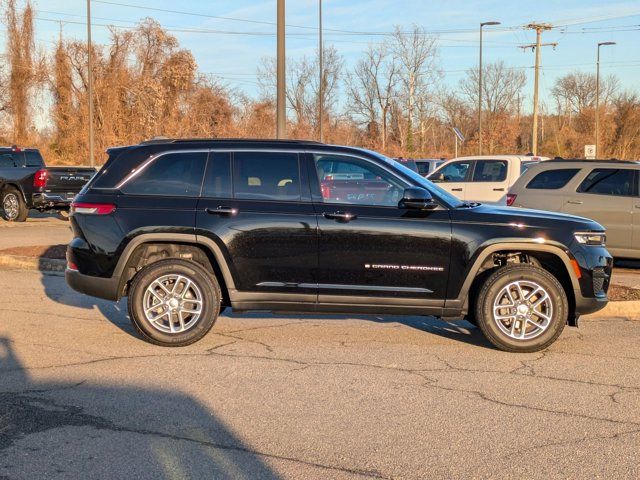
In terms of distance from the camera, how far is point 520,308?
683cm

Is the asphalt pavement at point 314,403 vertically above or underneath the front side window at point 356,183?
underneath

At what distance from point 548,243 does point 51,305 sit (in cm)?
596

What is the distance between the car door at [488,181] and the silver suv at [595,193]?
12.8 feet

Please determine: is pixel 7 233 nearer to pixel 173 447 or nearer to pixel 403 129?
pixel 173 447

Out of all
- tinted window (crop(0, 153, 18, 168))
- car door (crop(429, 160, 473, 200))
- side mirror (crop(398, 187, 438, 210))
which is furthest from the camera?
tinted window (crop(0, 153, 18, 168))

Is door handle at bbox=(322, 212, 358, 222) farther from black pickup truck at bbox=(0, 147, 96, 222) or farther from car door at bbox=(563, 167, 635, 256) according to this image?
black pickup truck at bbox=(0, 147, 96, 222)

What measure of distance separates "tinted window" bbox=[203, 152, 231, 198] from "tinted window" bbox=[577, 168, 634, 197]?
24.2 ft

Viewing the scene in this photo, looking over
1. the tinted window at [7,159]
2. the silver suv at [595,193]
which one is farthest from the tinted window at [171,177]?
the tinted window at [7,159]

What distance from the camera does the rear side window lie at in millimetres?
12422

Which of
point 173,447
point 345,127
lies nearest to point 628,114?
point 345,127

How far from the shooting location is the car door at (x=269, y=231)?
271 inches

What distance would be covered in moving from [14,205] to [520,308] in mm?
17271

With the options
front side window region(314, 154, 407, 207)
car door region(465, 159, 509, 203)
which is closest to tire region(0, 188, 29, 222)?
car door region(465, 159, 509, 203)

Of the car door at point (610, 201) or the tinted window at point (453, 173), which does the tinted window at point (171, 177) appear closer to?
the car door at point (610, 201)
